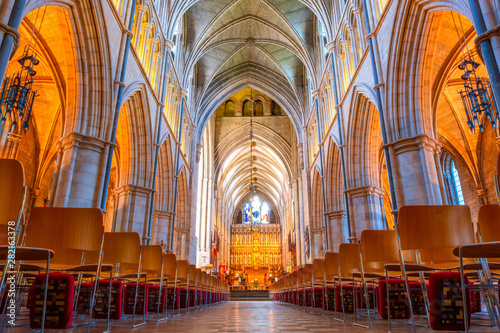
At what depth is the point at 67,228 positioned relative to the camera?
122 inches

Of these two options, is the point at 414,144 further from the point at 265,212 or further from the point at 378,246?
the point at 265,212

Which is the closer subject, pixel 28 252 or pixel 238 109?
pixel 28 252

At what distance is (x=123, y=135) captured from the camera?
11.1 meters

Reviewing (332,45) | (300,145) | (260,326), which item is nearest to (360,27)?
(332,45)

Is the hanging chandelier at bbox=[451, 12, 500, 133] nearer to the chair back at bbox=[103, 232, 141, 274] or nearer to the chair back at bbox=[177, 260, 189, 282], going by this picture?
the chair back at bbox=[177, 260, 189, 282]

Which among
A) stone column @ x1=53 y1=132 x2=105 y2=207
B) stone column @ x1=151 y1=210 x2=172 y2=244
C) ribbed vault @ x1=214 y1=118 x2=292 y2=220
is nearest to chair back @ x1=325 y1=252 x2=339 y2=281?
stone column @ x1=53 y1=132 x2=105 y2=207

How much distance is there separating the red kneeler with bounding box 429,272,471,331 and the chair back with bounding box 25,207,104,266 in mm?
3018

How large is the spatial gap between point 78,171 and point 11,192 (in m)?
5.15

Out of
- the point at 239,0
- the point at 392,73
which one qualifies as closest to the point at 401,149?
the point at 392,73

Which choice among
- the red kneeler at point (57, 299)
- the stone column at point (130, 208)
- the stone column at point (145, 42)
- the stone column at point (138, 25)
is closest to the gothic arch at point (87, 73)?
the stone column at point (138, 25)

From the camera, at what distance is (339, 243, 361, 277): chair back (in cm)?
506

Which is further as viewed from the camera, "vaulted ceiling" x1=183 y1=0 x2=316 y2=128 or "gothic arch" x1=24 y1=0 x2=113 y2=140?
"vaulted ceiling" x1=183 y1=0 x2=316 y2=128

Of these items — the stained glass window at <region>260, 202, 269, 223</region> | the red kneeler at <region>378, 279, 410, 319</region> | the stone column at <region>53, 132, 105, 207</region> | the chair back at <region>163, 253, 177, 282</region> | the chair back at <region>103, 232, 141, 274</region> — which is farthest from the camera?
the stained glass window at <region>260, 202, 269, 223</region>

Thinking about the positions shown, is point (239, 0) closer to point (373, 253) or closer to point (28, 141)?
point (28, 141)
